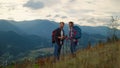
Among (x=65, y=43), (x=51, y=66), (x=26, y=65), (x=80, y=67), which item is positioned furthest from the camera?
(x=65, y=43)

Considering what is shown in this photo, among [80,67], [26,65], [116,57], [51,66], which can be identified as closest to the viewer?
[80,67]

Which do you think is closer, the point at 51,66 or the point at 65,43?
the point at 51,66

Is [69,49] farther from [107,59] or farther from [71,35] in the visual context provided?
[107,59]

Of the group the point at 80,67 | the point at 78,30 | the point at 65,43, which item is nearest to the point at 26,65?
the point at 80,67

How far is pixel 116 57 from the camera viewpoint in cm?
934

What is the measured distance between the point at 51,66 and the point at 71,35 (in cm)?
555

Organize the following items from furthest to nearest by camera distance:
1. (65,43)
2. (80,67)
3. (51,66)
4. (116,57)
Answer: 1. (65,43)
2. (51,66)
3. (116,57)
4. (80,67)

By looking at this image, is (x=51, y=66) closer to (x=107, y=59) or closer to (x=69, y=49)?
(x=107, y=59)

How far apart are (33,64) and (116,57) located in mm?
3334

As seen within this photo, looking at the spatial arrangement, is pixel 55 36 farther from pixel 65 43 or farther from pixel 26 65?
pixel 26 65

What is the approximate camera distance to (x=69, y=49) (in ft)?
50.2

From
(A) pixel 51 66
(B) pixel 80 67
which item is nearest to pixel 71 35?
(A) pixel 51 66

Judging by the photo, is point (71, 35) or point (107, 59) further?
point (71, 35)

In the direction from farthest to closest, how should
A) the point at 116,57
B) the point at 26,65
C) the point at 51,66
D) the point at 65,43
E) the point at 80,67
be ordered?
the point at 65,43, the point at 26,65, the point at 51,66, the point at 116,57, the point at 80,67
